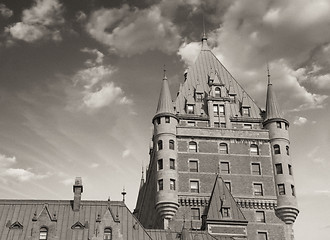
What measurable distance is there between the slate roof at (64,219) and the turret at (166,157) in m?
12.1

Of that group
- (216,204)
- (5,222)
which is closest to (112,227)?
(5,222)

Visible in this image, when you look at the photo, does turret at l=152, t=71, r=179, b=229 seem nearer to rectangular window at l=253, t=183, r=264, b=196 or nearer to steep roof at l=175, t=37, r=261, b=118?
steep roof at l=175, t=37, r=261, b=118

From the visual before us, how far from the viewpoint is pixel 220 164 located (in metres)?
78.3

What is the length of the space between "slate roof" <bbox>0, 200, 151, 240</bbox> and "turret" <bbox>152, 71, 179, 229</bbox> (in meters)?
12.1

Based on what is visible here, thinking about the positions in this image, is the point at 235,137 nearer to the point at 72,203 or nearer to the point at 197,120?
the point at 197,120

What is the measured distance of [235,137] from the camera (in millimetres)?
80312

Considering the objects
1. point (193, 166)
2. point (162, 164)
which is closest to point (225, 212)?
point (193, 166)

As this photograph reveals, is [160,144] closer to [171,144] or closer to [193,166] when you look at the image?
[171,144]

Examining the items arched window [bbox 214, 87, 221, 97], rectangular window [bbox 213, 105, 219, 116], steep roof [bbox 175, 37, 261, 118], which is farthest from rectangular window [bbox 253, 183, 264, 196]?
arched window [bbox 214, 87, 221, 97]

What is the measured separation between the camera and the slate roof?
190ft

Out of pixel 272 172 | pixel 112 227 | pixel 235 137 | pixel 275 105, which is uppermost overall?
pixel 275 105

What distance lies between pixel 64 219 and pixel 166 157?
2100 centimetres

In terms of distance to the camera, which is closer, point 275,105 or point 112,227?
point 112,227

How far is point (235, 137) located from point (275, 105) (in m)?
8.75
